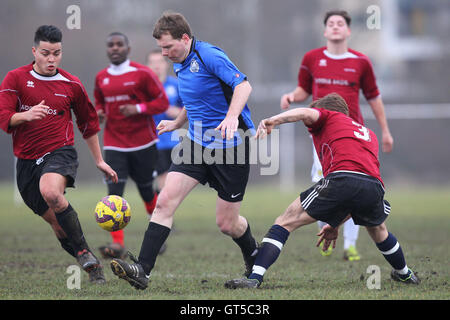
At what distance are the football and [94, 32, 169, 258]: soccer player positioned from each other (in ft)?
5.82

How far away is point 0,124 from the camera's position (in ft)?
18.0

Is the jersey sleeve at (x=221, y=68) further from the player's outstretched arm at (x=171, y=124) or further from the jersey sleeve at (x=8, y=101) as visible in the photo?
the jersey sleeve at (x=8, y=101)

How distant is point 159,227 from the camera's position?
17.2 feet

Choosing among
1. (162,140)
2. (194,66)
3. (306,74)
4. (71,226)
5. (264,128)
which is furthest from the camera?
(162,140)

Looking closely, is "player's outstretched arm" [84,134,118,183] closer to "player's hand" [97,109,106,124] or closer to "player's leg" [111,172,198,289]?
"player's leg" [111,172,198,289]

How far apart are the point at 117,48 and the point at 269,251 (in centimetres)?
375

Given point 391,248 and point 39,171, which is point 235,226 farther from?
point 39,171

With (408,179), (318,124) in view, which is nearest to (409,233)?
(318,124)

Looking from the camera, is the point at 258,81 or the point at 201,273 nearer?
the point at 201,273

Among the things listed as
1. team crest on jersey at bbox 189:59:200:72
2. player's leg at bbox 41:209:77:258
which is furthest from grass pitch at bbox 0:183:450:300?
team crest on jersey at bbox 189:59:200:72

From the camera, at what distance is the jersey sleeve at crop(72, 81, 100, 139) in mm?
5945

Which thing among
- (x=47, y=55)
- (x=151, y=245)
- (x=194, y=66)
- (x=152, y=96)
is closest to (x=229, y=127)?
(x=194, y=66)
